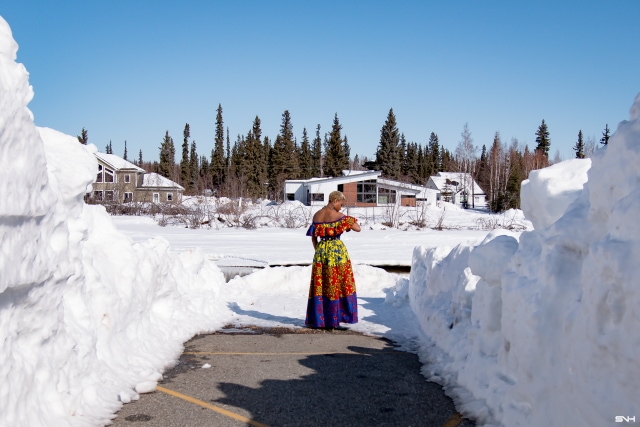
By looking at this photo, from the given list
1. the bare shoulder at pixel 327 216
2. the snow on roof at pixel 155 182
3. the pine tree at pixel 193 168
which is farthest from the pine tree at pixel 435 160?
the bare shoulder at pixel 327 216

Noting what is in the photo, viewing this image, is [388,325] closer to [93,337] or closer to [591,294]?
[93,337]

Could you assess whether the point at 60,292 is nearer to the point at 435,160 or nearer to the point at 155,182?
the point at 155,182

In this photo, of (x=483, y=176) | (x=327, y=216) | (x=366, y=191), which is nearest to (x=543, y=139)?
(x=483, y=176)

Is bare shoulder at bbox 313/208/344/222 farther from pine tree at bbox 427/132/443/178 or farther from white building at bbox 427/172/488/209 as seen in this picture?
pine tree at bbox 427/132/443/178

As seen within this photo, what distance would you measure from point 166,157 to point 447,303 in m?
83.9

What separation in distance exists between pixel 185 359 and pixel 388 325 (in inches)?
129

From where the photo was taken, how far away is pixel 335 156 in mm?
82000

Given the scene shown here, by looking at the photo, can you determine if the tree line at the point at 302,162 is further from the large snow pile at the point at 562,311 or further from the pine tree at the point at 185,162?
the large snow pile at the point at 562,311

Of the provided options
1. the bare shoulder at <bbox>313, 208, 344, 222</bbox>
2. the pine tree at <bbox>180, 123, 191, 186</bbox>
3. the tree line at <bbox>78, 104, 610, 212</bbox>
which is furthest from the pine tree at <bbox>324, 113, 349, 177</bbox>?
the bare shoulder at <bbox>313, 208, 344, 222</bbox>

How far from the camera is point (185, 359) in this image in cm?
634

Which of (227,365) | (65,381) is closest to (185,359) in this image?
(227,365)

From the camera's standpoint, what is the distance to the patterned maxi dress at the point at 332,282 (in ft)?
A: 26.6

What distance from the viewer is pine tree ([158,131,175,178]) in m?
84.8

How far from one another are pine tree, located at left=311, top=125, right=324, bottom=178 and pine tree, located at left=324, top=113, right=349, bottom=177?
63.4 inches
